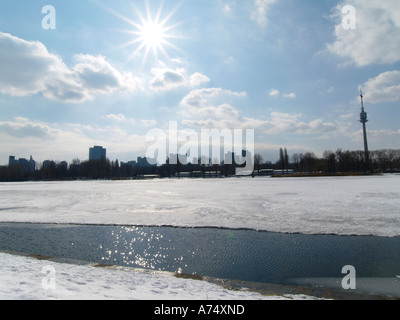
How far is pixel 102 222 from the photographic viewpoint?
44.5 ft

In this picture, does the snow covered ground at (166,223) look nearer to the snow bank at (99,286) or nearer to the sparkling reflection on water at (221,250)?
the snow bank at (99,286)

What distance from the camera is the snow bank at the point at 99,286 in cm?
471

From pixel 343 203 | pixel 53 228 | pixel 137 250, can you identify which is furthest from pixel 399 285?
pixel 53 228

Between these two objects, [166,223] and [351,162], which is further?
[351,162]

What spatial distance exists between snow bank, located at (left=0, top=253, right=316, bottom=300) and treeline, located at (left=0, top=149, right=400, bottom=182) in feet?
316

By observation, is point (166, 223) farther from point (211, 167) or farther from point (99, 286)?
point (211, 167)

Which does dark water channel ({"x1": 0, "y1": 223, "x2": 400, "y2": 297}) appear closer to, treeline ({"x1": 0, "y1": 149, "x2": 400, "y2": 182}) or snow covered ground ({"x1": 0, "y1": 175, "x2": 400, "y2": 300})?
snow covered ground ({"x1": 0, "y1": 175, "x2": 400, "y2": 300})

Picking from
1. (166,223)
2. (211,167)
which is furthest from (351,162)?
(166,223)

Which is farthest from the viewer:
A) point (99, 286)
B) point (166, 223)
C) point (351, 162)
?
point (351, 162)

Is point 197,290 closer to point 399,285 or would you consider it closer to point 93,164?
point 399,285

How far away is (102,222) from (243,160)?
4819 inches

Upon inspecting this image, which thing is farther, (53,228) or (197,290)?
(53,228)

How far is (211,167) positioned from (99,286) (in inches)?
5022

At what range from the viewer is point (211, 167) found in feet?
435
